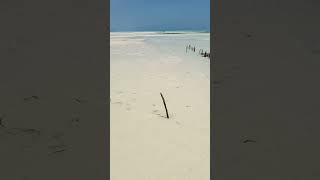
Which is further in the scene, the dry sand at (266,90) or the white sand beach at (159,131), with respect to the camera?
the white sand beach at (159,131)

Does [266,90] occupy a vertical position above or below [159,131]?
above

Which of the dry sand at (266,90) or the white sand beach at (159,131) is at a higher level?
the dry sand at (266,90)

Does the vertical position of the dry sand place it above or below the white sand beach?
above

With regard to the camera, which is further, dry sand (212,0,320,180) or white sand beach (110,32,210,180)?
white sand beach (110,32,210,180)

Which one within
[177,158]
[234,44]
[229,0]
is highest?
[229,0]

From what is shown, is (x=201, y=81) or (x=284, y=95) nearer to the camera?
(x=284, y=95)

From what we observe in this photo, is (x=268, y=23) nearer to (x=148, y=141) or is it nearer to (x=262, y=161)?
(x=262, y=161)

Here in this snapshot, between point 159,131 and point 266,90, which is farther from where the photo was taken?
point 159,131
